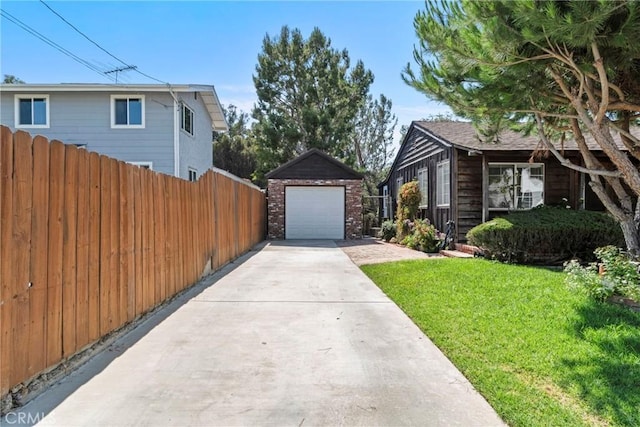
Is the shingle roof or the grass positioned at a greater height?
the shingle roof

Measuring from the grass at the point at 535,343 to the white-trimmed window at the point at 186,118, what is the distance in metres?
10.9

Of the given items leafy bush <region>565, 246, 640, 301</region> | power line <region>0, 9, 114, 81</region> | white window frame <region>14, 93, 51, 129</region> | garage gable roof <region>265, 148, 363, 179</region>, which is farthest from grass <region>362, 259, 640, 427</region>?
white window frame <region>14, 93, 51, 129</region>

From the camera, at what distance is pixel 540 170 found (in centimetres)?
1220

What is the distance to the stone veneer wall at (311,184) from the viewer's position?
18359 mm

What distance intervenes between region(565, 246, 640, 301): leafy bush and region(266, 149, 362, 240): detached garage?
13.0 meters

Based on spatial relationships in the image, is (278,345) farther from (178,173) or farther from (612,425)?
(178,173)

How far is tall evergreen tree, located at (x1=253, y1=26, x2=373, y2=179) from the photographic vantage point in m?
29.0

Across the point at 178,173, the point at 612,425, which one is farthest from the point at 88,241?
the point at 178,173

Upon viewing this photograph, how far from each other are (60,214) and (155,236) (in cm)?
217

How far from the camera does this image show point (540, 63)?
5816 mm

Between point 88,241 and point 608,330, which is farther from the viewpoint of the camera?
point 608,330

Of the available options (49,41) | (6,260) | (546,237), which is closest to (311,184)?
(49,41)

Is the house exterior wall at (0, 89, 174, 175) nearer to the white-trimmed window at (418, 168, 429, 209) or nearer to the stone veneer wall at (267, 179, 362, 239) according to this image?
the stone veneer wall at (267, 179, 362, 239)

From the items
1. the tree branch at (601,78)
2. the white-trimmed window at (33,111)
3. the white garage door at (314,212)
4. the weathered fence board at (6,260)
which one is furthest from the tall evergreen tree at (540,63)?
the white-trimmed window at (33,111)
